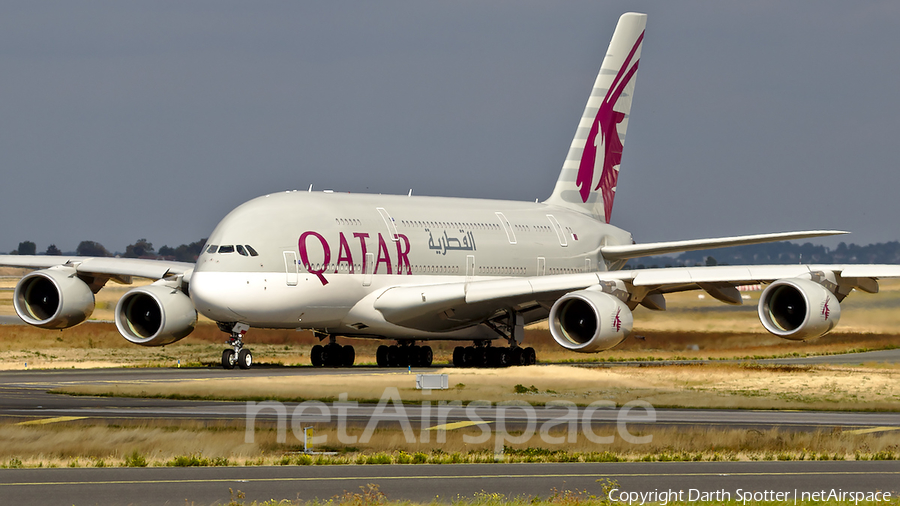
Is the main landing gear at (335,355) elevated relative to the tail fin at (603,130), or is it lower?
lower

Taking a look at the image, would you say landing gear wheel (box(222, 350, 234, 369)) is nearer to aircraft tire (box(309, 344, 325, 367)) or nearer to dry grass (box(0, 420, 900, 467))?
aircraft tire (box(309, 344, 325, 367))

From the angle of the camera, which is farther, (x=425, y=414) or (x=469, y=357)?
(x=469, y=357)

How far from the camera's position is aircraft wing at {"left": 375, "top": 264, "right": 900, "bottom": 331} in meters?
30.8

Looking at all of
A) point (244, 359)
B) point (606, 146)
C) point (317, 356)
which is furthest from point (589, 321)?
point (606, 146)

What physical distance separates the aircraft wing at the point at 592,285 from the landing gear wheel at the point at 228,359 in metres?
4.12

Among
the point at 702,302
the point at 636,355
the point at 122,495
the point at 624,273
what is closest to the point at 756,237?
the point at 624,273

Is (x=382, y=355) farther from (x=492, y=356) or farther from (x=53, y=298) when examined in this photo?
(x=53, y=298)

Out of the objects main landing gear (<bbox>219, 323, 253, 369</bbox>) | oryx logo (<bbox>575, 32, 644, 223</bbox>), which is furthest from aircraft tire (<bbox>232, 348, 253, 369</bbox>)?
oryx logo (<bbox>575, 32, 644, 223</bbox>)

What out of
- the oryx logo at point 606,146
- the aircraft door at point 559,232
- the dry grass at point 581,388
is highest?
the oryx logo at point 606,146

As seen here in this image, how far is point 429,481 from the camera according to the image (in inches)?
591
